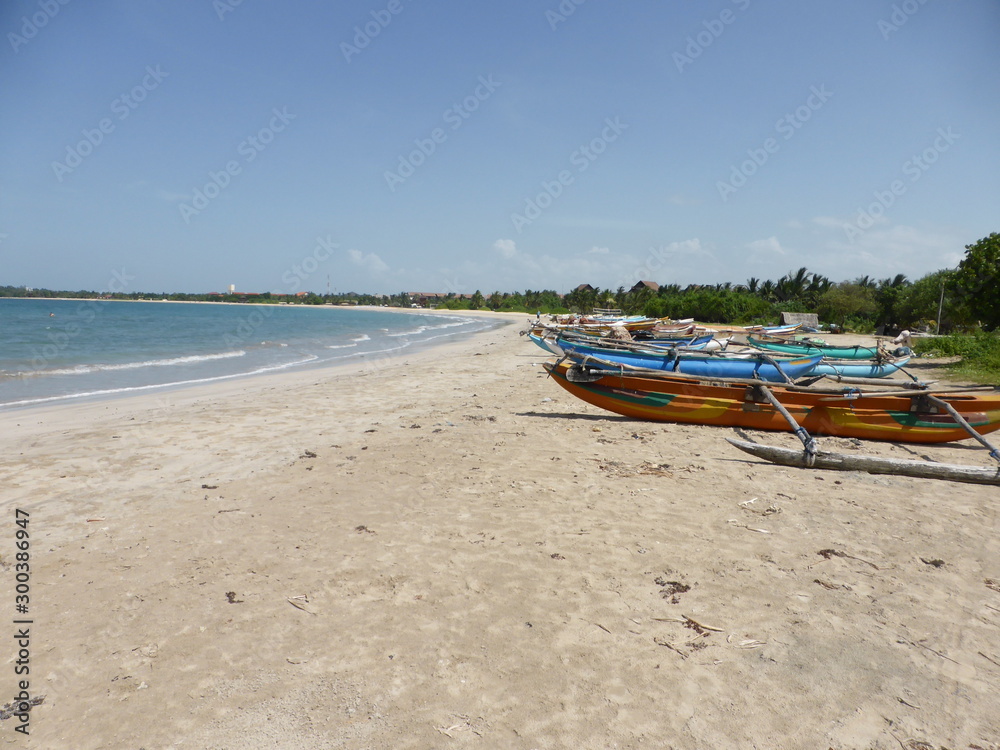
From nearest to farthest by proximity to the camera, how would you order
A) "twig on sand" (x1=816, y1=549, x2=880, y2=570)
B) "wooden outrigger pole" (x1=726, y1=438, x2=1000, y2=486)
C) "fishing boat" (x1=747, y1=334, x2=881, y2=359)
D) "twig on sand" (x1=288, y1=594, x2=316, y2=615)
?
"twig on sand" (x1=288, y1=594, x2=316, y2=615) < "twig on sand" (x1=816, y1=549, x2=880, y2=570) < "wooden outrigger pole" (x1=726, y1=438, x2=1000, y2=486) < "fishing boat" (x1=747, y1=334, x2=881, y2=359)

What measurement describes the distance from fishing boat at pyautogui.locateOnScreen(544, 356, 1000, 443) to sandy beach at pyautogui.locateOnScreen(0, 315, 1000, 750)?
1632 millimetres

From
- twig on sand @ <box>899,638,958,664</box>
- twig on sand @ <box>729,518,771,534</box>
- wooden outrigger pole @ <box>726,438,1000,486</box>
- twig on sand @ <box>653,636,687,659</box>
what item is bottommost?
twig on sand @ <box>653,636,687,659</box>

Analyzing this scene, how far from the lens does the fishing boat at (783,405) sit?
25.5ft

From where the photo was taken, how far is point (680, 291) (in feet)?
228

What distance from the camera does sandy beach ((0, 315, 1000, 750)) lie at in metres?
2.66

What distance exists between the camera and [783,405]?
811 centimetres

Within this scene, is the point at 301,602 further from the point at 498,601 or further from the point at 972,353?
the point at 972,353

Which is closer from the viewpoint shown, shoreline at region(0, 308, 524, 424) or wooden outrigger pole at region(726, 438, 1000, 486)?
wooden outrigger pole at region(726, 438, 1000, 486)

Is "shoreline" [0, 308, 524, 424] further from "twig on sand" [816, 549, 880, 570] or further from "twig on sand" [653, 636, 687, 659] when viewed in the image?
"twig on sand" [816, 549, 880, 570]

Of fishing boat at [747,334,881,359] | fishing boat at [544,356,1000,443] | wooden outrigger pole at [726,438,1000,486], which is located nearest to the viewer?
wooden outrigger pole at [726,438,1000,486]

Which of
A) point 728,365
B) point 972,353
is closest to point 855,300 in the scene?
point 972,353

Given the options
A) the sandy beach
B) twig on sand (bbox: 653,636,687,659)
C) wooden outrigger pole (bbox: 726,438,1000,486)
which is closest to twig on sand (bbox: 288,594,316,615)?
the sandy beach

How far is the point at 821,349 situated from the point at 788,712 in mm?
17783

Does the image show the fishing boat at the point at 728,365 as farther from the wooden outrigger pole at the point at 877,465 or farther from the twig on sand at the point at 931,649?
the twig on sand at the point at 931,649
